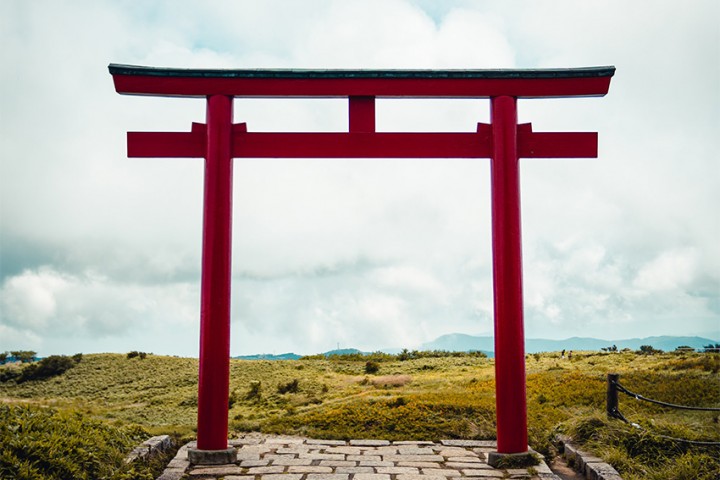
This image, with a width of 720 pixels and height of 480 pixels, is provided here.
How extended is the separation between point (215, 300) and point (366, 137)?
124 inches

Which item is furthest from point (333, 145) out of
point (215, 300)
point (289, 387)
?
point (289, 387)

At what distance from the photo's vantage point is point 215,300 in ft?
27.5

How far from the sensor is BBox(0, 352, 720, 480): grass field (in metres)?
8.74

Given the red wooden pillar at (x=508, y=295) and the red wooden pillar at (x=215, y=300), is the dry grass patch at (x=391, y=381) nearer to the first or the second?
the red wooden pillar at (x=508, y=295)

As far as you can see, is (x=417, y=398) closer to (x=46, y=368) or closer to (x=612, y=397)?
(x=612, y=397)

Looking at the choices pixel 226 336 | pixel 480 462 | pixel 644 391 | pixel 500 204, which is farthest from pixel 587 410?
pixel 226 336

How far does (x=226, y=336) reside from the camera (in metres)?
Answer: 8.45

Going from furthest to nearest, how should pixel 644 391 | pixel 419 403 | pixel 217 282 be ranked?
1. pixel 644 391
2. pixel 419 403
3. pixel 217 282

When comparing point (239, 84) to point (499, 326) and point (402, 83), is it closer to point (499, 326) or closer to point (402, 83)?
point (402, 83)

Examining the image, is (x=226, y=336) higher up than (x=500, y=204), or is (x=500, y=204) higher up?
(x=500, y=204)

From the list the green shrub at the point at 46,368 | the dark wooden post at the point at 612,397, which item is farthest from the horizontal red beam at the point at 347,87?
the green shrub at the point at 46,368

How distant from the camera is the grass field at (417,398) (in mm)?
8742

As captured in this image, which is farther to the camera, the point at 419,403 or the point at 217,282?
the point at 419,403

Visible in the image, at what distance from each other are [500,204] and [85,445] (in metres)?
6.20
